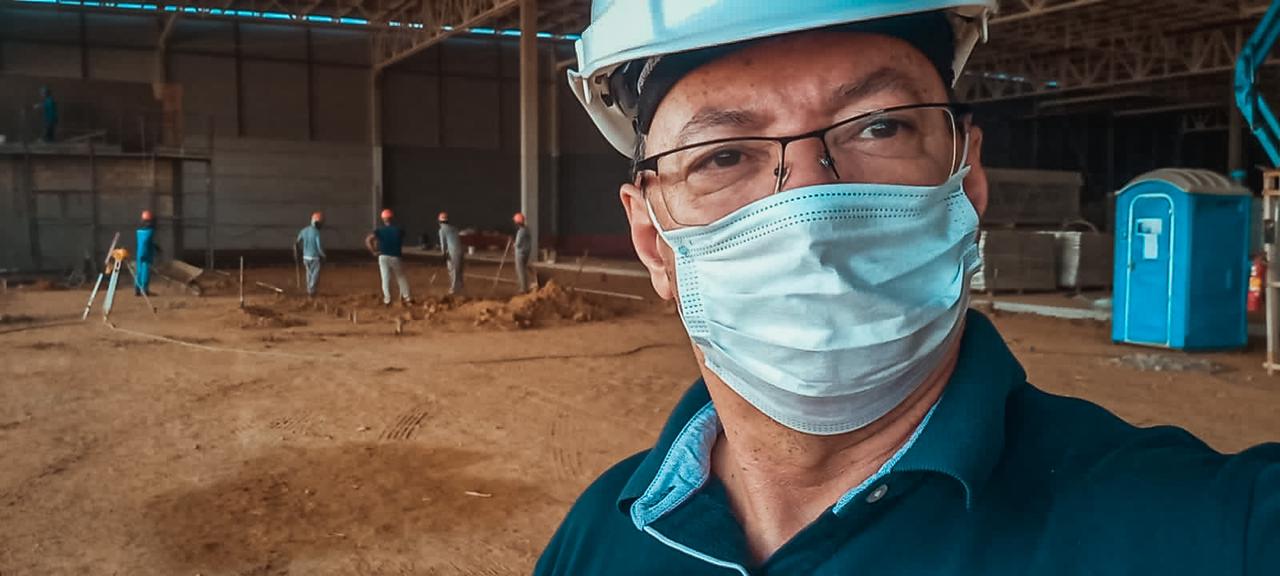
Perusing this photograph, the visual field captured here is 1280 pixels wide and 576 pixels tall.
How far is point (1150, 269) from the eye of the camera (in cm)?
1084

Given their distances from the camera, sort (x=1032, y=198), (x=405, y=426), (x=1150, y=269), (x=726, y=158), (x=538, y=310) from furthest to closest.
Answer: (x=1032, y=198), (x=538, y=310), (x=1150, y=269), (x=405, y=426), (x=726, y=158)

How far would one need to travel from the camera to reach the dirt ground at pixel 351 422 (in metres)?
4.86

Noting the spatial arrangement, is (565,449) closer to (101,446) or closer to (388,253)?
(101,446)

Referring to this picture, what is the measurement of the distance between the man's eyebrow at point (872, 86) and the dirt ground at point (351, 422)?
144 inches

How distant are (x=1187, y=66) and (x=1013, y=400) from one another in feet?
101

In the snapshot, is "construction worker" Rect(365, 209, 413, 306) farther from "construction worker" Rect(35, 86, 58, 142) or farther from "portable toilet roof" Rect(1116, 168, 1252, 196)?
"construction worker" Rect(35, 86, 58, 142)

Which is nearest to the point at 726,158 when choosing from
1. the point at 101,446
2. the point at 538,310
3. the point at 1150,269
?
the point at 101,446

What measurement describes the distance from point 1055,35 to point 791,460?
27.7m

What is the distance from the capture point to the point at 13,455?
257 inches

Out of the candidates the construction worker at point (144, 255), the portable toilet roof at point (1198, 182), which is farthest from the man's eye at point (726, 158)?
the construction worker at point (144, 255)

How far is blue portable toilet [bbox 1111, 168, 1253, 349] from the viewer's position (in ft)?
34.3

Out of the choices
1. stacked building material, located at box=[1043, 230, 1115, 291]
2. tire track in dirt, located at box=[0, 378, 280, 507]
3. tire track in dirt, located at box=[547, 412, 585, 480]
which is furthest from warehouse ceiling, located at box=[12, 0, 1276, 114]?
tire track in dirt, located at box=[547, 412, 585, 480]

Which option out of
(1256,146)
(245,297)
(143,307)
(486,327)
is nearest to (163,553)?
(486,327)

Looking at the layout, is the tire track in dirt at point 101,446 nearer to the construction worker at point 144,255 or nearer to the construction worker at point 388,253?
the construction worker at point 388,253
